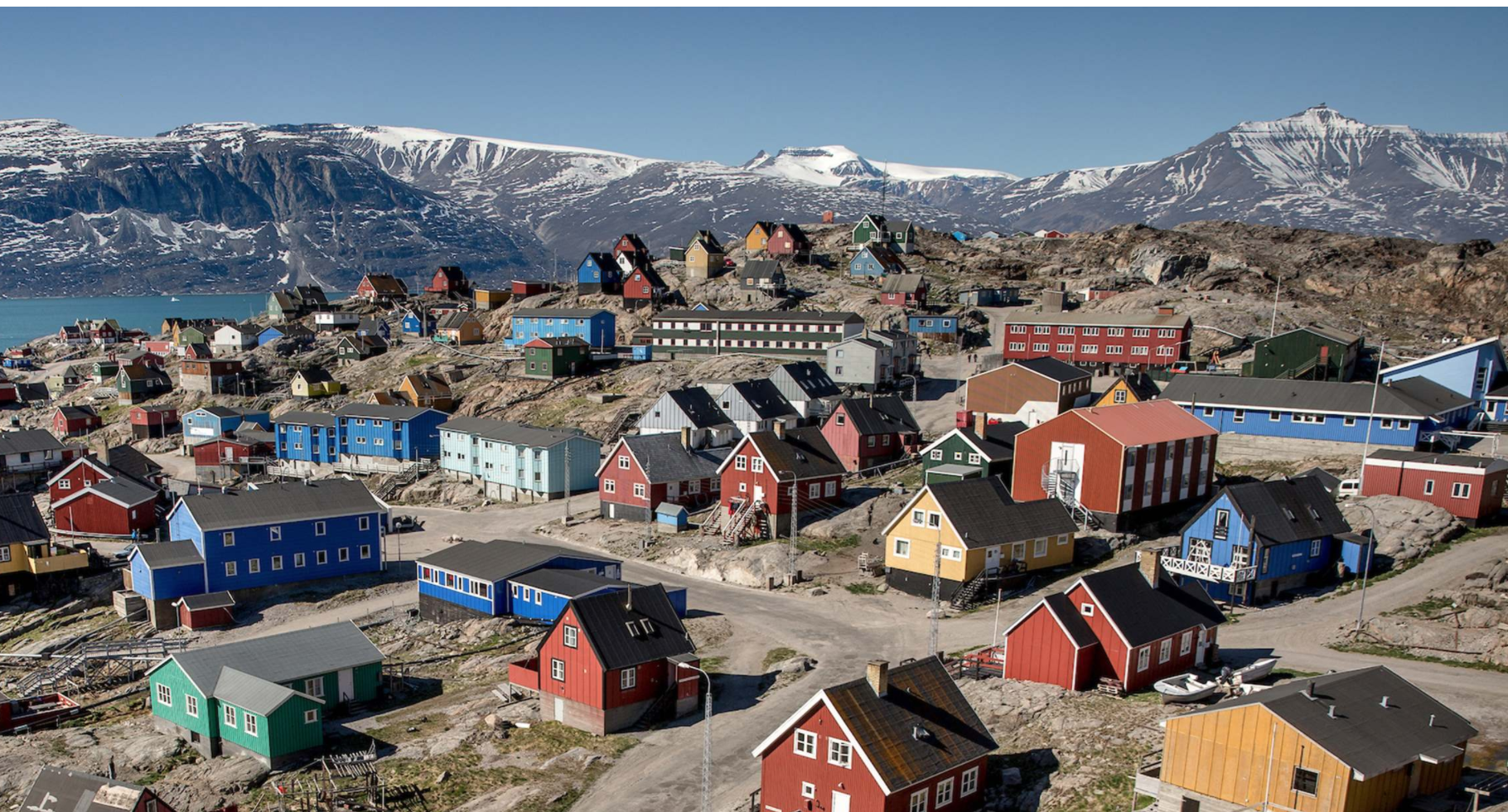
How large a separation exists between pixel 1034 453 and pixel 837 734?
32.6m

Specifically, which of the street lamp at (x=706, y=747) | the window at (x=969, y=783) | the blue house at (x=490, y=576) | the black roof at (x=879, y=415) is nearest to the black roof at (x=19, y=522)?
the blue house at (x=490, y=576)

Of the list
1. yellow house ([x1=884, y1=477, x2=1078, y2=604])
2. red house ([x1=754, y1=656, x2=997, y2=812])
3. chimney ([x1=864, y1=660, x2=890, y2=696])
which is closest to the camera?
red house ([x1=754, y1=656, x2=997, y2=812])

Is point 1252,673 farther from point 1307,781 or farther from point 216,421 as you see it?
point 216,421

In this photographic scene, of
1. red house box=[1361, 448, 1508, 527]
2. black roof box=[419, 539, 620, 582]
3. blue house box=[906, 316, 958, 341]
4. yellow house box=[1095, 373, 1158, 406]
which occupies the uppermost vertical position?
blue house box=[906, 316, 958, 341]

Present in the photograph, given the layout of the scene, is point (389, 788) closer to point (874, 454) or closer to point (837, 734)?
point (837, 734)

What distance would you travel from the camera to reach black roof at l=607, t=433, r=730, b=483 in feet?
229

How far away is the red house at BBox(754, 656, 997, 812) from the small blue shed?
116 ft

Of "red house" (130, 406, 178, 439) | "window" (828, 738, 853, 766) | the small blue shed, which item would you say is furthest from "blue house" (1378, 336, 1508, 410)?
"red house" (130, 406, 178, 439)

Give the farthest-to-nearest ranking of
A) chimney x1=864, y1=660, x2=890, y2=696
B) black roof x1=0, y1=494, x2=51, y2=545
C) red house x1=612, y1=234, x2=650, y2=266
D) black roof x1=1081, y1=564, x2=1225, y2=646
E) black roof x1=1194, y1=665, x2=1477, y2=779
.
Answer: red house x1=612, y1=234, x2=650, y2=266, black roof x1=0, y1=494, x2=51, y2=545, black roof x1=1081, y1=564, x2=1225, y2=646, chimney x1=864, y1=660, x2=890, y2=696, black roof x1=1194, y1=665, x2=1477, y2=779

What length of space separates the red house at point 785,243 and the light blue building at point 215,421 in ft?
220

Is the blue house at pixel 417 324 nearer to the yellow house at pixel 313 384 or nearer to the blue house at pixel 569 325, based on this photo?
the yellow house at pixel 313 384

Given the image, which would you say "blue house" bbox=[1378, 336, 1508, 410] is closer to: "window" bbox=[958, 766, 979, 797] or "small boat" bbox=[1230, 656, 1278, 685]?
"small boat" bbox=[1230, 656, 1278, 685]

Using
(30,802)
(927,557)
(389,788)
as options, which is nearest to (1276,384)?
(927,557)

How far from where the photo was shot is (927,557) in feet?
169
